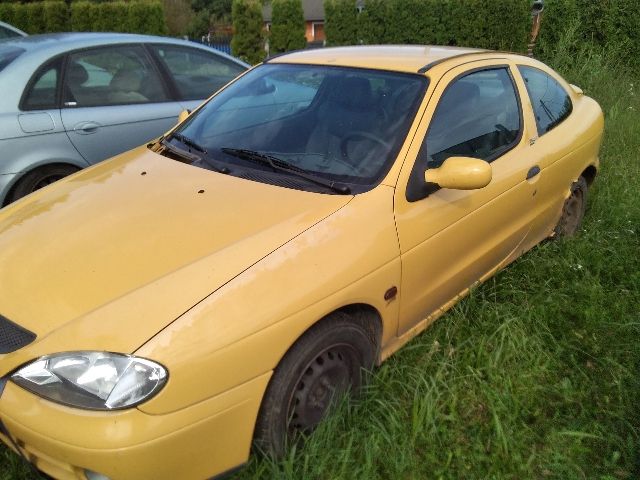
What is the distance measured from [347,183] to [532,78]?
6.35 feet

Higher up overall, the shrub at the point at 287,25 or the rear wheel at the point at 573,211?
the rear wheel at the point at 573,211

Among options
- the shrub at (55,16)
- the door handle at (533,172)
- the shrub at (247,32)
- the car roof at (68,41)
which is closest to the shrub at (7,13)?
the shrub at (55,16)

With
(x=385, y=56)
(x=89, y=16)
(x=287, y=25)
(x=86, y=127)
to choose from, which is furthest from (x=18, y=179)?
(x=89, y=16)

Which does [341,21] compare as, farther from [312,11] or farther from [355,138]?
[312,11]

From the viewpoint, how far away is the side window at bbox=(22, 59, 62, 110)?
4.02 meters

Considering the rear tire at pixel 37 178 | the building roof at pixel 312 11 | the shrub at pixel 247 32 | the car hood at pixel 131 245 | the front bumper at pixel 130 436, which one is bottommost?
the building roof at pixel 312 11

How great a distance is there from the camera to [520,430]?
2480 millimetres

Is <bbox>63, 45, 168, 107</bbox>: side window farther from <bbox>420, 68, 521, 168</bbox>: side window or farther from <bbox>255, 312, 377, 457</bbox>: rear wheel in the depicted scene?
<bbox>255, 312, 377, 457</bbox>: rear wheel

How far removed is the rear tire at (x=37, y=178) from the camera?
396cm

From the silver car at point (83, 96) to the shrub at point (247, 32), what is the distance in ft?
47.7

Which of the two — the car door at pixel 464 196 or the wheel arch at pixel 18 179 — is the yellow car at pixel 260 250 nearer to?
the car door at pixel 464 196

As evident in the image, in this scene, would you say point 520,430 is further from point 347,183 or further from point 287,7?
point 287,7

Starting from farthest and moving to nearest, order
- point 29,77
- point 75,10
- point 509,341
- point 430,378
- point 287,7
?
point 75,10, point 287,7, point 29,77, point 509,341, point 430,378

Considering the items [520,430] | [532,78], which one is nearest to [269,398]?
[520,430]
